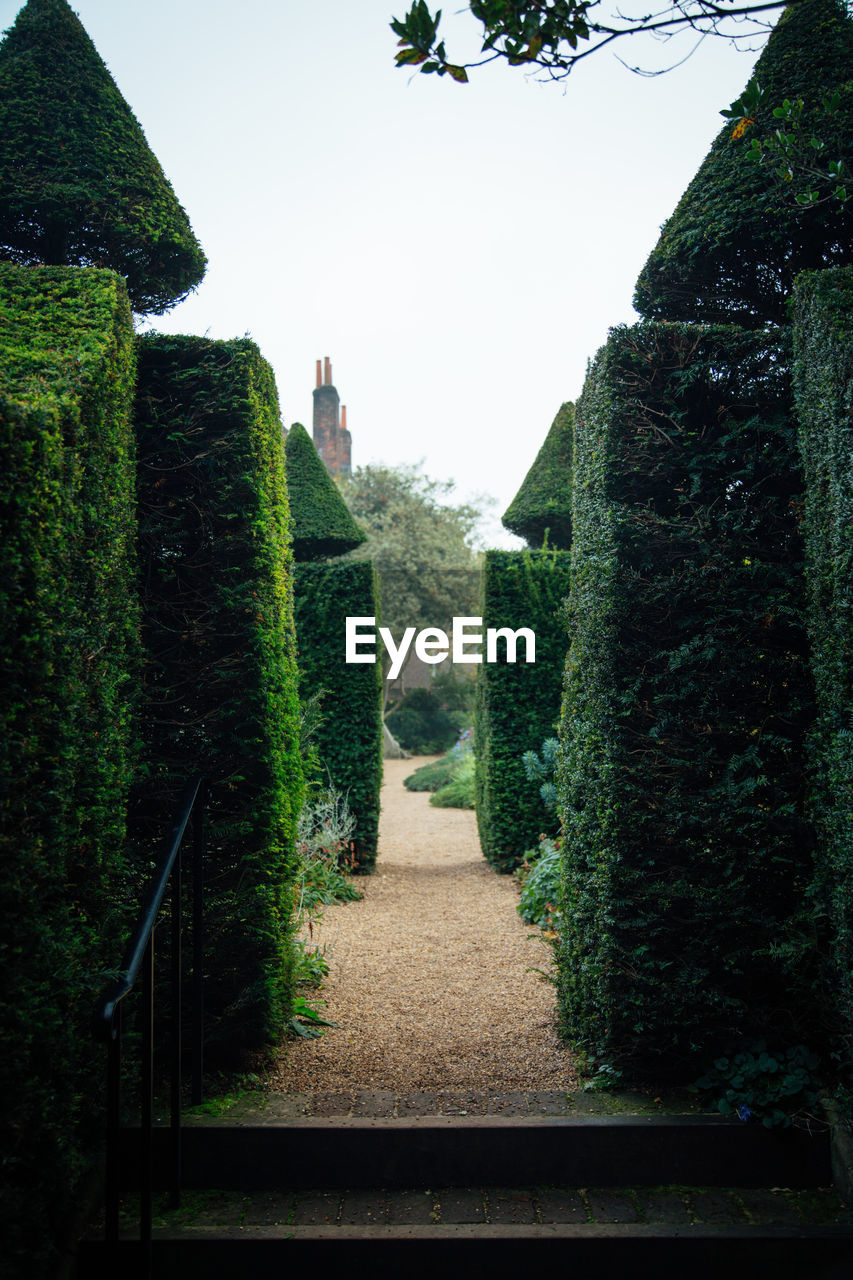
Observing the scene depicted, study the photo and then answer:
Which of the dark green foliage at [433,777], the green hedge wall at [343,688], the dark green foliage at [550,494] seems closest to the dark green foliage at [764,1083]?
the green hedge wall at [343,688]

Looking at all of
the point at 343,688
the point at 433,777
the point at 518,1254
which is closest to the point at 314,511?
the point at 343,688

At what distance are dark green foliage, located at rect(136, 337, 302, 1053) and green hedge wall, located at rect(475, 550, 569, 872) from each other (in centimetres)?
494

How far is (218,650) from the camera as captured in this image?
10.3 ft

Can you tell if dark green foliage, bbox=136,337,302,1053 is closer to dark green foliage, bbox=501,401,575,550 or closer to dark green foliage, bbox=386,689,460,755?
dark green foliage, bbox=501,401,575,550

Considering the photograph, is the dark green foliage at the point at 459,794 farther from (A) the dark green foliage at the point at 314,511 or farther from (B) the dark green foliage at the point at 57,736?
(B) the dark green foliage at the point at 57,736

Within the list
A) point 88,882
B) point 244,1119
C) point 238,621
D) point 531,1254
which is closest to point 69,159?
point 238,621

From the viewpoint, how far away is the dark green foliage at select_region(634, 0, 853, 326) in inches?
130

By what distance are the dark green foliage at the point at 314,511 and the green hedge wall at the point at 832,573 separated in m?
6.62

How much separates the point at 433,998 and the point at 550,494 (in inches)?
238

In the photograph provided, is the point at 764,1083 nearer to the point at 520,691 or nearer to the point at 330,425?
the point at 520,691

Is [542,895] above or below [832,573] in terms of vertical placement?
below

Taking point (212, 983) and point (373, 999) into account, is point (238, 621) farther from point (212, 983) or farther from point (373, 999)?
point (373, 999)

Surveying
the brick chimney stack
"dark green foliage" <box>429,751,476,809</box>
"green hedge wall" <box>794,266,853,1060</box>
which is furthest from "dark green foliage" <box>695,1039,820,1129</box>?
the brick chimney stack

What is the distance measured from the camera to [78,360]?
246cm
